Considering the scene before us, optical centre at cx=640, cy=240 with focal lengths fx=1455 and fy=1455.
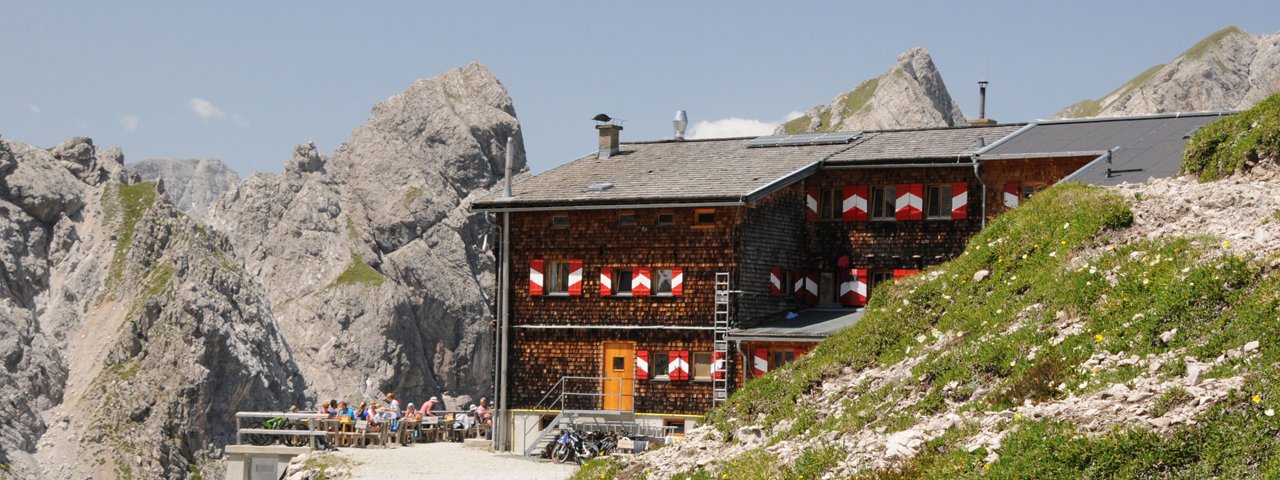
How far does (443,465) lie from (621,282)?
8.27m

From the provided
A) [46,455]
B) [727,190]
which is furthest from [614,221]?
[46,455]

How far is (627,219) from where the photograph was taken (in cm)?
4162

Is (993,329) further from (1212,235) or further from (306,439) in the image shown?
(306,439)

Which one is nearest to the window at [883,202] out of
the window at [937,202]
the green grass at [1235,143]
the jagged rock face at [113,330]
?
the window at [937,202]

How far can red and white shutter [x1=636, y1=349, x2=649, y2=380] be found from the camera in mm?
40969

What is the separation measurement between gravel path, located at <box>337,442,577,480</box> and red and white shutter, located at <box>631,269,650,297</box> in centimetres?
572

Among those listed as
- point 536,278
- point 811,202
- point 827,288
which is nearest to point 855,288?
point 827,288

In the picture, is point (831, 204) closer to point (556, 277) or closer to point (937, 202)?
point (937, 202)

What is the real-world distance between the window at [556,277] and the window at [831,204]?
25.5 ft

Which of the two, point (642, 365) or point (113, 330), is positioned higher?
point (642, 365)

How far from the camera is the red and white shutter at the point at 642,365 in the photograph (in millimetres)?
40969

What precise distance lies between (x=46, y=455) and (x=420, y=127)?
88.3 m

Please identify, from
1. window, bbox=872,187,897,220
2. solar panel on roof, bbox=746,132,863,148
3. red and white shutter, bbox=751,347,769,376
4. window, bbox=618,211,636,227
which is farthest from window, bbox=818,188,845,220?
window, bbox=618,211,636,227

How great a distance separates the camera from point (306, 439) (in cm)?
4212
